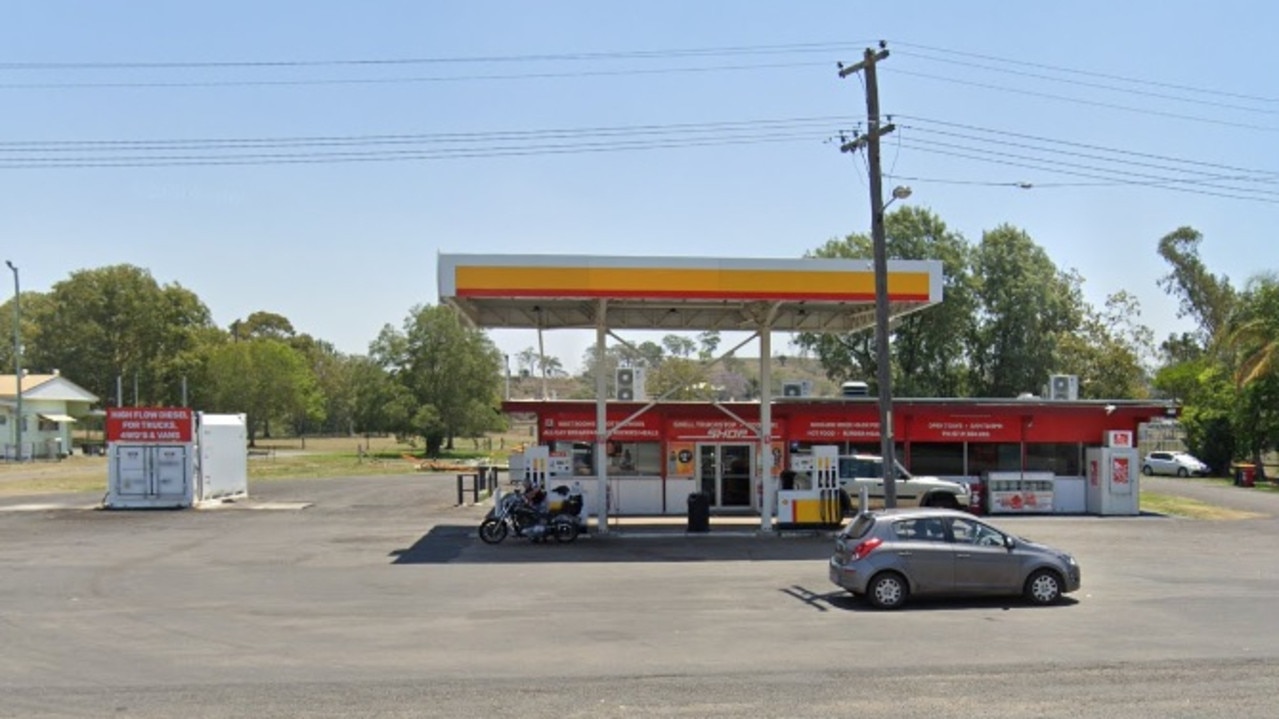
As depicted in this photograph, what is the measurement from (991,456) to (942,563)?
19.0 m

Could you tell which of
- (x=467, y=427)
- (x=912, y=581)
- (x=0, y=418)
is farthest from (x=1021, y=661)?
(x=0, y=418)

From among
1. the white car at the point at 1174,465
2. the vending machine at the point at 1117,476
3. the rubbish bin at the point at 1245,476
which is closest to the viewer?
the vending machine at the point at 1117,476

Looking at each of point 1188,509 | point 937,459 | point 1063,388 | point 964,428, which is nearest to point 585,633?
point 937,459

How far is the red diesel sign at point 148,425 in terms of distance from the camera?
109 feet

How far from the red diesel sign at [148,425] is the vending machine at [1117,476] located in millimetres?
28125

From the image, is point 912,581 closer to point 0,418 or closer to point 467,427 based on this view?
point 467,427

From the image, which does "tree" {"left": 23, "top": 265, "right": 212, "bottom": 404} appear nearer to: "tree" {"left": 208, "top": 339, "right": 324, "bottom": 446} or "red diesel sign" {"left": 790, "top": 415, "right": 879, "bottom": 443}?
"tree" {"left": 208, "top": 339, "right": 324, "bottom": 446}

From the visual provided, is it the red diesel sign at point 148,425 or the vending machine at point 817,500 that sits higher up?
the red diesel sign at point 148,425

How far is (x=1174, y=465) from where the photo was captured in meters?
55.1

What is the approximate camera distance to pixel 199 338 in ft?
315

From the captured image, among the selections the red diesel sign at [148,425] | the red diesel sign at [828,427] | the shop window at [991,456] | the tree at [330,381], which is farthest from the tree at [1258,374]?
the tree at [330,381]

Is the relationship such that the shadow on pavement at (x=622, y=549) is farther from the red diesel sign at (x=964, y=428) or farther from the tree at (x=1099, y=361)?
the tree at (x=1099, y=361)

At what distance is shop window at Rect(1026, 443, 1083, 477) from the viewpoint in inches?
1308

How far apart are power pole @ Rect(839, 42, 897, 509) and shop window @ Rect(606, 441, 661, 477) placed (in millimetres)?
11072
